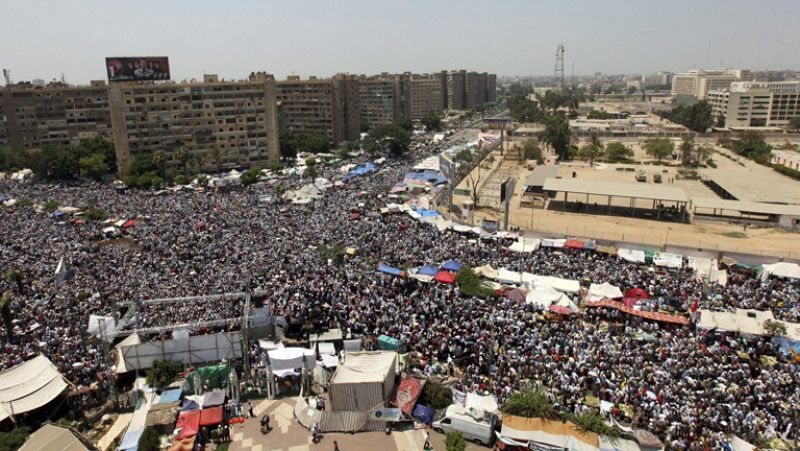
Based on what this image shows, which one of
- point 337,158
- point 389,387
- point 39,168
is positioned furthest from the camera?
point 337,158

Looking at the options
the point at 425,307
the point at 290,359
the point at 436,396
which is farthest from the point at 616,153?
the point at 290,359

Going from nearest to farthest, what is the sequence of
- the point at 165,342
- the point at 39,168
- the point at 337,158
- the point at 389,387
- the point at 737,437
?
the point at 737,437 → the point at 389,387 → the point at 165,342 → the point at 39,168 → the point at 337,158

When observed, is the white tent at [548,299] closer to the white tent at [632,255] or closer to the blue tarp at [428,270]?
the blue tarp at [428,270]

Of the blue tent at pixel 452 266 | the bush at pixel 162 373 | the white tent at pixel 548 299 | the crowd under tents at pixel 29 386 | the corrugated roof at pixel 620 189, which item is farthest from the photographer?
the corrugated roof at pixel 620 189

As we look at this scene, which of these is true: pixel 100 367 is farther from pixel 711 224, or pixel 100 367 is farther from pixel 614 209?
pixel 711 224

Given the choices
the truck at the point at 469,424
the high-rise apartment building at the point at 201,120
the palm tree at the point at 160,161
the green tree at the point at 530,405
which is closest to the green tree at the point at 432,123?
the high-rise apartment building at the point at 201,120

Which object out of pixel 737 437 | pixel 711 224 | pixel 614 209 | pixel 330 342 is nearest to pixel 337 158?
pixel 614 209
